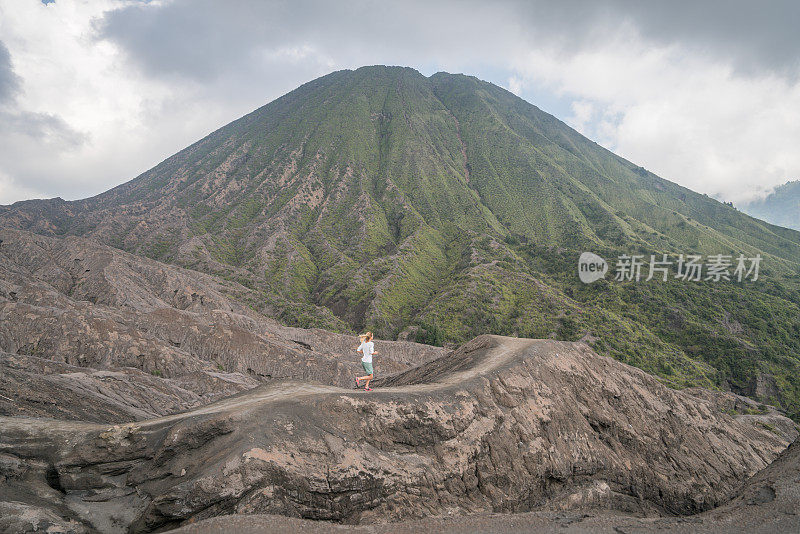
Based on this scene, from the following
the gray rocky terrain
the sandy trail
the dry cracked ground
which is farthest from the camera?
the sandy trail

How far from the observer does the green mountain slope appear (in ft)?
257

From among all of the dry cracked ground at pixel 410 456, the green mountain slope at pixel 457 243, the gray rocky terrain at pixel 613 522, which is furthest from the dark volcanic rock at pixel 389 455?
the green mountain slope at pixel 457 243

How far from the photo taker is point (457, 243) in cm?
12988

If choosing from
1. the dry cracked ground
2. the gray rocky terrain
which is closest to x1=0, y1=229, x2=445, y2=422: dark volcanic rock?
the dry cracked ground

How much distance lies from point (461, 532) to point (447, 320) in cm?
7644

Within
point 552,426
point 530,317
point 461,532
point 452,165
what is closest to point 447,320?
point 530,317

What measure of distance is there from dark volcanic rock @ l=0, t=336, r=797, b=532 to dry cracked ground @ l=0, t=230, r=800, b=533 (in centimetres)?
4

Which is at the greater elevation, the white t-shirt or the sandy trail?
the white t-shirt

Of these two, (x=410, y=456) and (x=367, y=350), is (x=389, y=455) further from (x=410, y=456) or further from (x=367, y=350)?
(x=367, y=350)

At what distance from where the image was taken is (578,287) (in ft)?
327

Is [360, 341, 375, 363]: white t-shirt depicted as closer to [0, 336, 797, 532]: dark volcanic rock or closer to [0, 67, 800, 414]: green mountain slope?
[0, 336, 797, 532]: dark volcanic rock

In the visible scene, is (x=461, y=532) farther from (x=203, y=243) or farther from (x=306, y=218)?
(x=306, y=218)

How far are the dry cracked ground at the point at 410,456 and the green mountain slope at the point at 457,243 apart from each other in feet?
192

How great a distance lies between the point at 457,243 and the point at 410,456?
398 ft
